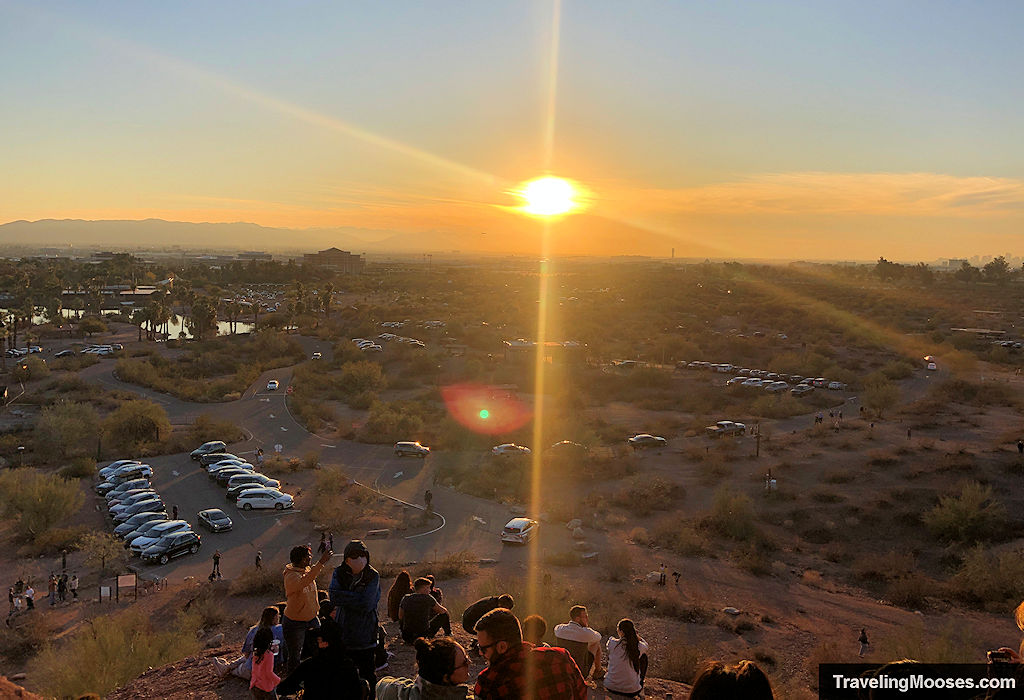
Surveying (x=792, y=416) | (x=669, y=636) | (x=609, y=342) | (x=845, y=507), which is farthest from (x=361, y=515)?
(x=609, y=342)

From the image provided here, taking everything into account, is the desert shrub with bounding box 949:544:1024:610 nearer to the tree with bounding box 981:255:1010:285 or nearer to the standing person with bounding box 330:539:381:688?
the standing person with bounding box 330:539:381:688

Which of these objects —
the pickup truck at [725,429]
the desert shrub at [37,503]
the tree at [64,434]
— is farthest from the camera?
the pickup truck at [725,429]

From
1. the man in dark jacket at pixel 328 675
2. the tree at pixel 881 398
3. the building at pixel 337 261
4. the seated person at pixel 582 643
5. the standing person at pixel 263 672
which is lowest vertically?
the tree at pixel 881 398

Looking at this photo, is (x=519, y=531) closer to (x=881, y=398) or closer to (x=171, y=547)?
(x=171, y=547)

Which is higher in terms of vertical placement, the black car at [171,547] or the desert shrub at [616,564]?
the desert shrub at [616,564]

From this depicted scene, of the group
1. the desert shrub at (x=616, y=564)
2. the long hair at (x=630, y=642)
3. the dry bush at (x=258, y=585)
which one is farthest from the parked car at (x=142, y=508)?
the long hair at (x=630, y=642)

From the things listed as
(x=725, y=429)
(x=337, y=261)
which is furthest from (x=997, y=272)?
(x=337, y=261)

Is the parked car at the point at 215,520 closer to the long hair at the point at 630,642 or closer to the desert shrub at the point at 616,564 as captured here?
the desert shrub at the point at 616,564

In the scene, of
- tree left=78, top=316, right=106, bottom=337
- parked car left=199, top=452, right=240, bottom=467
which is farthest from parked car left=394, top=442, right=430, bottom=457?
tree left=78, top=316, right=106, bottom=337
